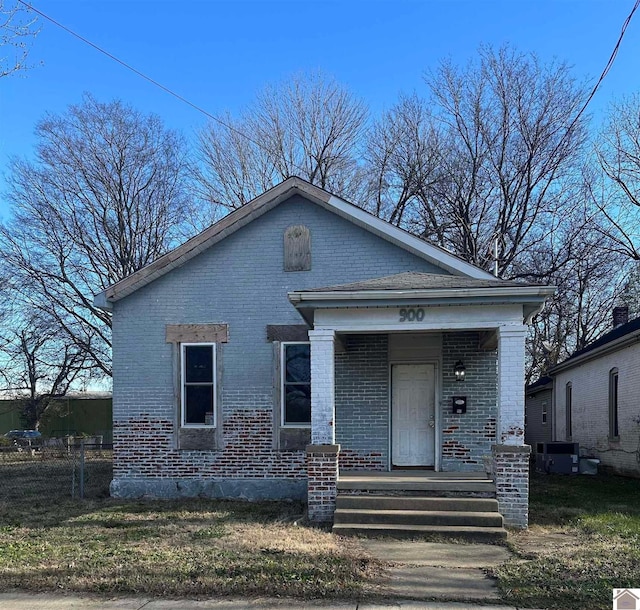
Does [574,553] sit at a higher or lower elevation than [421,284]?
lower

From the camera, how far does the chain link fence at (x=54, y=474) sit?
38.9 feet

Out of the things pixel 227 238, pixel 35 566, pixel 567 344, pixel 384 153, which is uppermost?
pixel 384 153

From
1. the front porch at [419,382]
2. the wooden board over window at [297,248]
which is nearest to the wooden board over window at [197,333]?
the wooden board over window at [297,248]

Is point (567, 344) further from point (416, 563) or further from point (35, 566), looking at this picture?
point (35, 566)

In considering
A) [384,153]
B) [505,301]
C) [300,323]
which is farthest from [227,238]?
[384,153]

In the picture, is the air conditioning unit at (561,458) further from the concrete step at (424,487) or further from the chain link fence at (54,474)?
the chain link fence at (54,474)

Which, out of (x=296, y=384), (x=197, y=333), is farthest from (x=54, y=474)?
(x=296, y=384)

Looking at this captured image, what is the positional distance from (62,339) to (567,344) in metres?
23.6

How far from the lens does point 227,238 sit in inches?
443

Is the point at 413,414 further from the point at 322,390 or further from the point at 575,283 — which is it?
the point at 575,283

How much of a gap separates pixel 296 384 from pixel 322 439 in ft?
8.27

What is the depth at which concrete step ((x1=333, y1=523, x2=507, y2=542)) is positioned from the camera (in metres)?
7.52

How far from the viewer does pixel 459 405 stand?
1046 cm

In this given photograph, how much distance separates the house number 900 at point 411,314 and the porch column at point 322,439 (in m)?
1.06
